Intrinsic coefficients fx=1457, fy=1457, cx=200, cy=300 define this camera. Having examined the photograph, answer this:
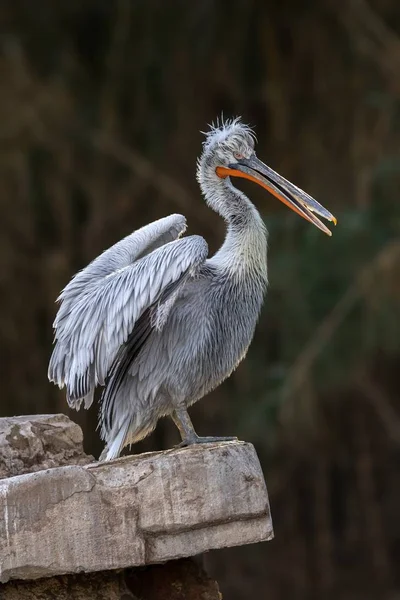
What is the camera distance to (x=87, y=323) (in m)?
4.63

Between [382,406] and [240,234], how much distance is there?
5677mm

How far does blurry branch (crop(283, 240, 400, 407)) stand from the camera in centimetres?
911

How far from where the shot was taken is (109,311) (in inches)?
180

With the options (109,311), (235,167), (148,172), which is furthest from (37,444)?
(148,172)

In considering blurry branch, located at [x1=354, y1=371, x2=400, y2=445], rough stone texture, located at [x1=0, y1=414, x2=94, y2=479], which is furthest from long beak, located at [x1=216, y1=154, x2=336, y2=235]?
blurry branch, located at [x1=354, y1=371, x2=400, y2=445]

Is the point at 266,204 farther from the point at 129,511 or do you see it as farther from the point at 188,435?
the point at 129,511

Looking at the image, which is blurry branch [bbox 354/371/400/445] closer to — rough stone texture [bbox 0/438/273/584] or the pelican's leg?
the pelican's leg

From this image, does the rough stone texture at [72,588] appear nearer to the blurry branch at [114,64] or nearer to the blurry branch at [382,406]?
the blurry branch at [382,406]

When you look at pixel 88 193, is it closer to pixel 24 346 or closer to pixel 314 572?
pixel 24 346

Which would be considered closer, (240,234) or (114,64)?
(240,234)

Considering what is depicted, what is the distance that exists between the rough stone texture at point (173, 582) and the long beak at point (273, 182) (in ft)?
4.17

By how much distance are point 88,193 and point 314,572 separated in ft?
10.5

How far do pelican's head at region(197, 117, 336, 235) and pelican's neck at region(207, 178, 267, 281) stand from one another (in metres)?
0.04

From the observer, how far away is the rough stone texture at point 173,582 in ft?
14.4
